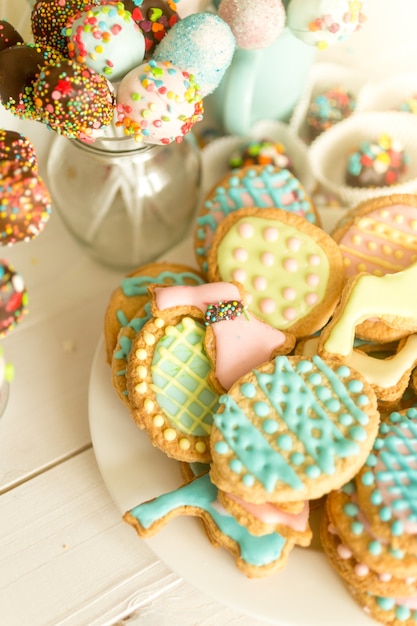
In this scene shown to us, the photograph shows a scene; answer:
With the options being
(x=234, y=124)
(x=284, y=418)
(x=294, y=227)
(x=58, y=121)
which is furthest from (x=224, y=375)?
(x=234, y=124)

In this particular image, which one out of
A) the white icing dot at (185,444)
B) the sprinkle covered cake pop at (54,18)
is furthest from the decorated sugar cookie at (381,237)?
the sprinkle covered cake pop at (54,18)

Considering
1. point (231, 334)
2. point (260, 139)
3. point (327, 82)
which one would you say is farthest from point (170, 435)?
point (327, 82)

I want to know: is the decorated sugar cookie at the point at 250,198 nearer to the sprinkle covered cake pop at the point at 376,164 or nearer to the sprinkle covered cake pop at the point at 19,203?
the sprinkle covered cake pop at the point at 376,164

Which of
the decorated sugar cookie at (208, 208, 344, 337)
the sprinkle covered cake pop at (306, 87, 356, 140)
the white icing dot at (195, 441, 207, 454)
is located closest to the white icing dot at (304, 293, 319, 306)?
the decorated sugar cookie at (208, 208, 344, 337)

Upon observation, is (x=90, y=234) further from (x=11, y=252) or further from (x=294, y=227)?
(x=294, y=227)

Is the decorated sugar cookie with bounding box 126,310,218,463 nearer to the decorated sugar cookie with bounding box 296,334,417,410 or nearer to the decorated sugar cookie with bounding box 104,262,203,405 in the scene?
the decorated sugar cookie with bounding box 104,262,203,405

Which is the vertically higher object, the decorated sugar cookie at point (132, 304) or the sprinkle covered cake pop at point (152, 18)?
the sprinkle covered cake pop at point (152, 18)

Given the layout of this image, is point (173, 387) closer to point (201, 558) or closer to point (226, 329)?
point (226, 329)
